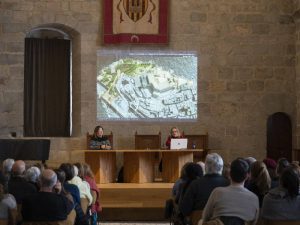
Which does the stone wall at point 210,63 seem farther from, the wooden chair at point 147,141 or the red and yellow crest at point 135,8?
the red and yellow crest at point 135,8

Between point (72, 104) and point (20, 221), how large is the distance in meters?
8.48

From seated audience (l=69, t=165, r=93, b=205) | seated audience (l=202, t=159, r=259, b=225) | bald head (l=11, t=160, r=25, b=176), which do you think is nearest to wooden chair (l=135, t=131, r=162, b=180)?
seated audience (l=69, t=165, r=93, b=205)

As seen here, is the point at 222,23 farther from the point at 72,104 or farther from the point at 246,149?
the point at 72,104

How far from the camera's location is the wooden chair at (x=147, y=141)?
12344mm

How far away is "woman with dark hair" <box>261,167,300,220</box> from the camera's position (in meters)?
4.48

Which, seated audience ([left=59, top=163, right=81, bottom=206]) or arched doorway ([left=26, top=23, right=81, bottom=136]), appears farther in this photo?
arched doorway ([left=26, top=23, right=81, bottom=136])

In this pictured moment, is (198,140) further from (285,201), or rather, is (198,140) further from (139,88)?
(285,201)

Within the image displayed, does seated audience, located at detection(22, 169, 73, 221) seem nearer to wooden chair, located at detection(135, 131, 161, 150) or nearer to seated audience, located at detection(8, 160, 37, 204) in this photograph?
seated audience, located at detection(8, 160, 37, 204)

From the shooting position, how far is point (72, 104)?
1323cm

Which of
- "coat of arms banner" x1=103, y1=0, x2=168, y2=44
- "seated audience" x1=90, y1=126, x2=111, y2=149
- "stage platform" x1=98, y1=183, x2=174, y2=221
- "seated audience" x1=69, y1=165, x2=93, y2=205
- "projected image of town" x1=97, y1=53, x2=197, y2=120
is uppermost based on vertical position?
"coat of arms banner" x1=103, y1=0, x2=168, y2=44

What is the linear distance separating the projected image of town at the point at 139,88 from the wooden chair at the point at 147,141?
1.56 feet

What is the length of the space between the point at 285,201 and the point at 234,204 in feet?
1.37

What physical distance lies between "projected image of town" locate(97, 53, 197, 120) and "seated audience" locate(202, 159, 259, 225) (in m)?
8.39

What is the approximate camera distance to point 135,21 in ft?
41.8
